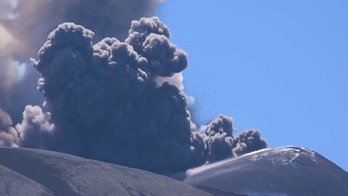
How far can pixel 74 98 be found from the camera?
81562mm

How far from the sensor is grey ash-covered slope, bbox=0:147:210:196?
172 ft

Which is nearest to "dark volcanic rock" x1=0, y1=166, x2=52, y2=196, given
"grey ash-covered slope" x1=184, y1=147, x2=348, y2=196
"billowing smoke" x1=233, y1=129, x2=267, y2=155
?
"grey ash-covered slope" x1=184, y1=147, x2=348, y2=196

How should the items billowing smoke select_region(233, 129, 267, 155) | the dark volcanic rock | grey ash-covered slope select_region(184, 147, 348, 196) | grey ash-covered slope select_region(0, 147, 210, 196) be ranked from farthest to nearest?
billowing smoke select_region(233, 129, 267, 155) → grey ash-covered slope select_region(184, 147, 348, 196) → grey ash-covered slope select_region(0, 147, 210, 196) → the dark volcanic rock

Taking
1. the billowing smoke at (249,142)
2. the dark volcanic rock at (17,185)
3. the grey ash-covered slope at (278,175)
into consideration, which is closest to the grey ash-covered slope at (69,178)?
the dark volcanic rock at (17,185)

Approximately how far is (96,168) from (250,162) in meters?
20.3

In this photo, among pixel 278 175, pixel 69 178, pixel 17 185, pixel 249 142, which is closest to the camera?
pixel 17 185

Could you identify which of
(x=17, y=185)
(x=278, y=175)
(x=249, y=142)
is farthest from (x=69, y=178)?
(x=249, y=142)

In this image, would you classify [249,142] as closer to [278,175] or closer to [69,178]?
[278,175]

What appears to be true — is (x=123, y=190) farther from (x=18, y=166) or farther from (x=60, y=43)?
(x=60, y=43)

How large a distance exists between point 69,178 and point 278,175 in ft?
70.8

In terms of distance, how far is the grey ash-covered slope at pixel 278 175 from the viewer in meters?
67.5

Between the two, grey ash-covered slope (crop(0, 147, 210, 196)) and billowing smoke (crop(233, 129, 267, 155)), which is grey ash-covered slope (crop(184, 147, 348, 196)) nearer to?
grey ash-covered slope (crop(0, 147, 210, 196))

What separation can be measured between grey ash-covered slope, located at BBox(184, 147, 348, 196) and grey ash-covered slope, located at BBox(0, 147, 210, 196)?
7741 millimetres

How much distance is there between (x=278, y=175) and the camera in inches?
2756
